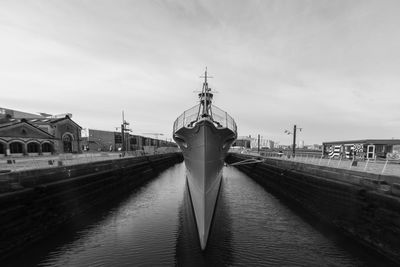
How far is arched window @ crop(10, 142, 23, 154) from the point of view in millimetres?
29994

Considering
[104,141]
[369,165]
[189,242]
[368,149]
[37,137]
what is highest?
[37,137]

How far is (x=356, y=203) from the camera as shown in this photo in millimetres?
10164

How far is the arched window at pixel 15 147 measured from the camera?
98.4 ft

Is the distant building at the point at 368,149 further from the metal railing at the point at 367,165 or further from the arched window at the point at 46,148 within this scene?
the arched window at the point at 46,148

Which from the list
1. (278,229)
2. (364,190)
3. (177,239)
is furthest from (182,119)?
(364,190)

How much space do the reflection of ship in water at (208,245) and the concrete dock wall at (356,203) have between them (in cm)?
676

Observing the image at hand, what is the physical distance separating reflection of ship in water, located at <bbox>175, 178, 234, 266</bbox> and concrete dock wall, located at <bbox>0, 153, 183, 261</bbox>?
7.63m

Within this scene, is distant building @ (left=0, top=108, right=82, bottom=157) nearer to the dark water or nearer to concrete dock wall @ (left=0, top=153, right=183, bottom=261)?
concrete dock wall @ (left=0, top=153, right=183, bottom=261)

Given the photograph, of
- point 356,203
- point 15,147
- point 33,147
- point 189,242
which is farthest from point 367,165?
point 33,147

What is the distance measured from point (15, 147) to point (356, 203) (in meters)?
44.5

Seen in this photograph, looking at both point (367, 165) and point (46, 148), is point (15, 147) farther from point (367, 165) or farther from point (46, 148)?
point (367, 165)

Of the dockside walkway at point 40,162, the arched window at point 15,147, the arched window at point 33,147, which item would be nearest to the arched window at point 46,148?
the arched window at point 33,147

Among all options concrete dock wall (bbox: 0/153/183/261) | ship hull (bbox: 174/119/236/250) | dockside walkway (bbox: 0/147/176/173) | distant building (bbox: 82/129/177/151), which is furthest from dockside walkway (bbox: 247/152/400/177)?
distant building (bbox: 82/129/177/151)

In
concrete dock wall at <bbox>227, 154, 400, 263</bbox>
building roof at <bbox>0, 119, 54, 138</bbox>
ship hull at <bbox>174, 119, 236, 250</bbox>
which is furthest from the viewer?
building roof at <bbox>0, 119, 54, 138</bbox>
